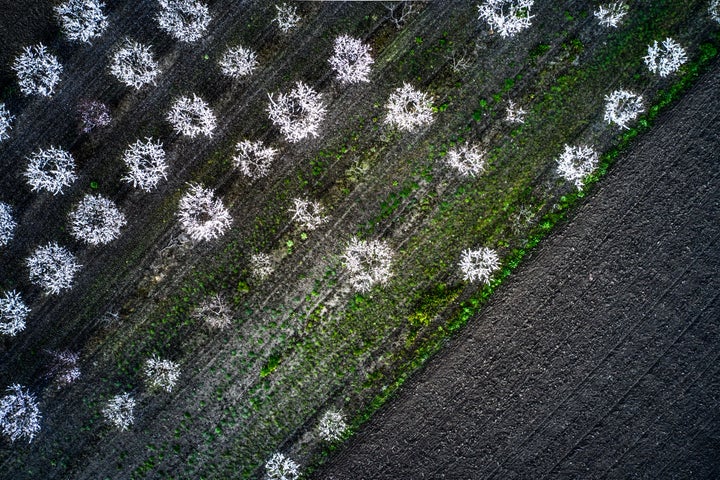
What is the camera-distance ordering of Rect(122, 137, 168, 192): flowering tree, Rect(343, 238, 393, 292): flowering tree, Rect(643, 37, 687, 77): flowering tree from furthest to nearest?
Rect(343, 238, 393, 292): flowering tree < Rect(122, 137, 168, 192): flowering tree < Rect(643, 37, 687, 77): flowering tree

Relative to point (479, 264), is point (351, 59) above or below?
above

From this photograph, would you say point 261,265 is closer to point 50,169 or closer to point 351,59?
point 351,59

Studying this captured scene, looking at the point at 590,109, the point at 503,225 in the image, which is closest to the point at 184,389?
the point at 503,225

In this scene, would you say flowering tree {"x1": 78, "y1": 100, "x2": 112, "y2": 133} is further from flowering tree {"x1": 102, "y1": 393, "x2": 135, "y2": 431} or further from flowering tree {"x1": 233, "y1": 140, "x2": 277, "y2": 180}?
flowering tree {"x1": 102, "y1": 393, "x2": 135, "y2": 431}

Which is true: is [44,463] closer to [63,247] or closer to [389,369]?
[63,247]

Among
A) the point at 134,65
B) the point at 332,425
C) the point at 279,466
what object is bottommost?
the point at 279,466

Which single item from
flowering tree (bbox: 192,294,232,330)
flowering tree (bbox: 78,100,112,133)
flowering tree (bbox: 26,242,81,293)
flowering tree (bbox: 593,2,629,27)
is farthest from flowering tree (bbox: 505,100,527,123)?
flowering tree (bbox: 26,242,81,293)

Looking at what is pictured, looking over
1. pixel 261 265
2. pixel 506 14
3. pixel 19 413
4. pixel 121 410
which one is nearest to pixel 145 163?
pixel 261 265
